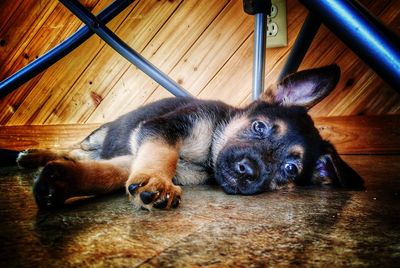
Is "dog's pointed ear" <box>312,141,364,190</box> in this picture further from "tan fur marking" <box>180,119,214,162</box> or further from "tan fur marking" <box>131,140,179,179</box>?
"tan fur marking" <box>131,140,179,179</box>

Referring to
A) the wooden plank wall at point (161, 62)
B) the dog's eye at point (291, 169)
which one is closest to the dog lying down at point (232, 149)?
the dog's eye at point (291, 169)

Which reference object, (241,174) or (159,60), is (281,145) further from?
(159,60)

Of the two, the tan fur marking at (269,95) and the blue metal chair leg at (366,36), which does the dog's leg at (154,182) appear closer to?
the blue metal chair leg at (366,36)

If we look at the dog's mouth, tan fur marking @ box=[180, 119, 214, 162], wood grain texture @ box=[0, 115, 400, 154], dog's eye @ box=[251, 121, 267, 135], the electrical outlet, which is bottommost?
the dog's mouth

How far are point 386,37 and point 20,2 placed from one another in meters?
4.24

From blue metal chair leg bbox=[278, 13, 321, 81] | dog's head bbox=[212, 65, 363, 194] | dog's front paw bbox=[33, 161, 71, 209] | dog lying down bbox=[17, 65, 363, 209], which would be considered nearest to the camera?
dog's front paw bbox=[33, 161, 71, 209]

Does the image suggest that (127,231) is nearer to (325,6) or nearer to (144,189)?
(144,189)

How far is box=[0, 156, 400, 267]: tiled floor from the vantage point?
2.38ft

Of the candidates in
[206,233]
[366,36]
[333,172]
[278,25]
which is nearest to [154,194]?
[206,233]

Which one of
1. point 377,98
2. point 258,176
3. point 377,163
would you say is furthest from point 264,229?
point 377,98

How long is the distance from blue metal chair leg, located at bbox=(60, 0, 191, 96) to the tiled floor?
1.28 metres

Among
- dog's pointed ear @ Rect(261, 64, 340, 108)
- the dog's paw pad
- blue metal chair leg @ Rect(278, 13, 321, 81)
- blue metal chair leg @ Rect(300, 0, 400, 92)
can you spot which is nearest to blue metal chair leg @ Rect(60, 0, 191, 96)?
dog's pointed ear @ Rect(261, 64, 340, 108)

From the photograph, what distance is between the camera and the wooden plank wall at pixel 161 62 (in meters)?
3.17

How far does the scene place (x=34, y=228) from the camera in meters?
0.94
